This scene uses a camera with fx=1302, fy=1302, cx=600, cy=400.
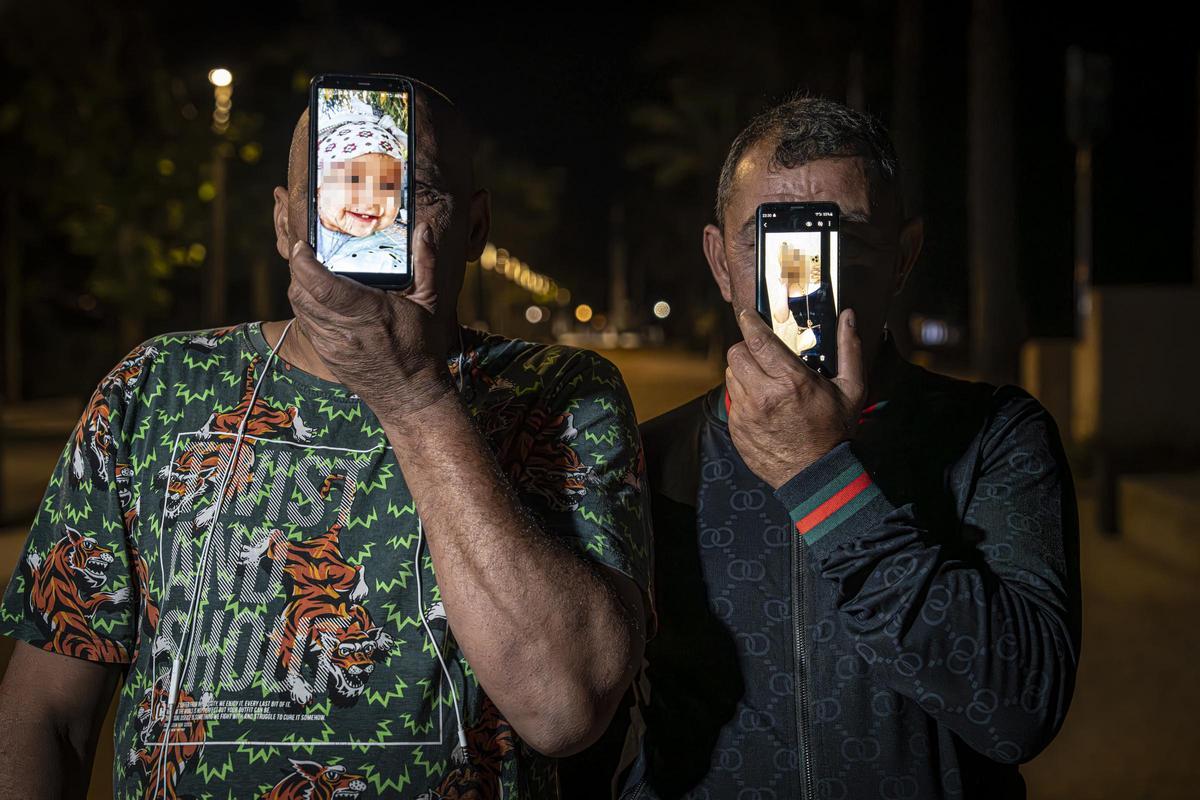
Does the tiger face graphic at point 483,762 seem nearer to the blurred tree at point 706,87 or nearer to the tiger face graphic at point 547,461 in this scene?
the tiger face graphic at point 547,461

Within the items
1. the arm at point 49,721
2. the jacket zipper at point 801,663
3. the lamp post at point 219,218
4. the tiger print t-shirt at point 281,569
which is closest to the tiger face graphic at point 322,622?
the tiger print t-shirt at point 281,569

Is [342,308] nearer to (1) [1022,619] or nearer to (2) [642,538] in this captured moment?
(2) [642,538]

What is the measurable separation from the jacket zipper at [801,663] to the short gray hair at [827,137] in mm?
696

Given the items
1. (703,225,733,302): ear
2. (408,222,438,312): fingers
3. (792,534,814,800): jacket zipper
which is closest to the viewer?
(408,222,438,312): fingers

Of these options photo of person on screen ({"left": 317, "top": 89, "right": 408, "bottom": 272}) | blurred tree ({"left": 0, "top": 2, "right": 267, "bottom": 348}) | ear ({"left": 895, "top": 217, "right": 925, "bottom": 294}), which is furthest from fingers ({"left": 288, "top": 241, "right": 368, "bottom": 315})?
blurred tree ({"left": 0, "top": 2, "right": 267, "bottom": 348})

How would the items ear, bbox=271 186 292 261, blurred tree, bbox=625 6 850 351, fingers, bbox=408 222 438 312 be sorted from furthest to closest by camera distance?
1. blurred tree, bbox=625 6 850 351
2. ear, bbox=271 186 292 261
3. fingers, bbox=408 222 438 312

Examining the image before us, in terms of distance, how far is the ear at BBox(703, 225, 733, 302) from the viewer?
8.64ft

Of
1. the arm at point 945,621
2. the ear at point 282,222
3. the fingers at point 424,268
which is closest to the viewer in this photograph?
the fingers at point 424,268

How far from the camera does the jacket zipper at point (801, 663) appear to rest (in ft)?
7.59

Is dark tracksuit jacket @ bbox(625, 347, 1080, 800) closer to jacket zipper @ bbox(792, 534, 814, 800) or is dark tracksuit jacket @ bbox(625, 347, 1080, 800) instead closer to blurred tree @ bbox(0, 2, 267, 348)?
jacket zipper @ bbox(792, 534, 814, 800)

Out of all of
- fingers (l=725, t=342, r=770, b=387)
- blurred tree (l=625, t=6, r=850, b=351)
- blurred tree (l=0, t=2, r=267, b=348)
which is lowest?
fingers (l=725, t=342, r=770, b=387)

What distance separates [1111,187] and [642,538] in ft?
72.7

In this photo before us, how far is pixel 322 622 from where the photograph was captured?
207cm

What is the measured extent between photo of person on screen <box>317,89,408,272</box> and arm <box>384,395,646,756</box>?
0.87 ft
